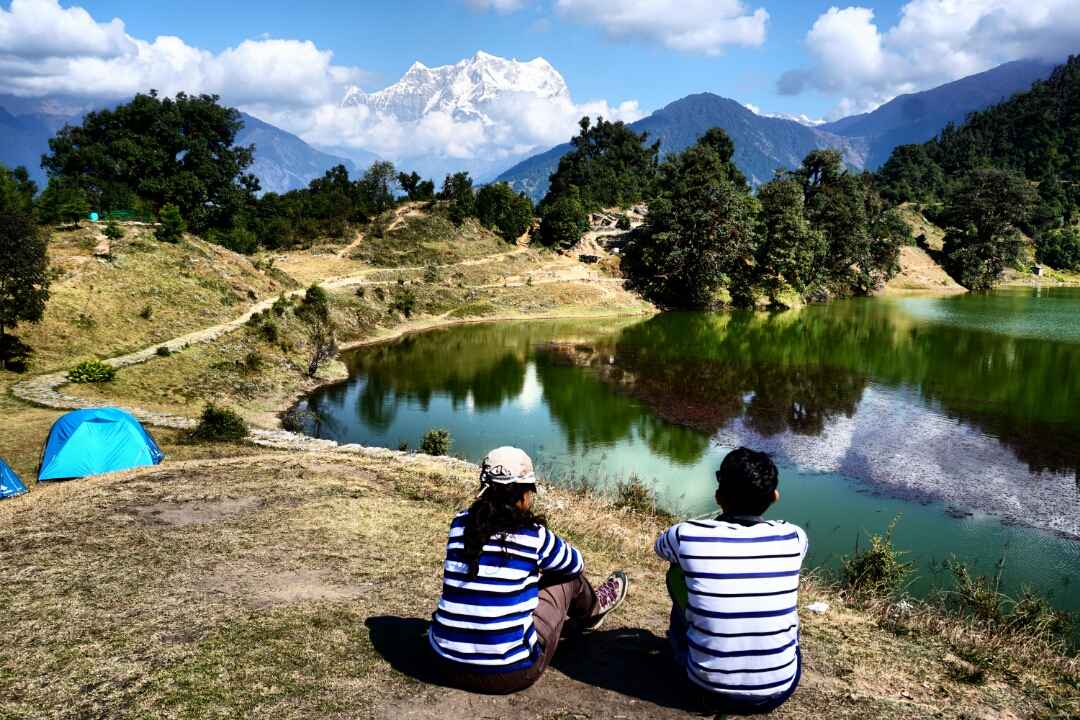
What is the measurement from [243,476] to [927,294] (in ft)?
319

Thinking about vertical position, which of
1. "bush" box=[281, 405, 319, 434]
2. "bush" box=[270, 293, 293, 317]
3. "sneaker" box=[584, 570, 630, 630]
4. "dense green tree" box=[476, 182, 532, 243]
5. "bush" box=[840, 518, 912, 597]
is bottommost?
"bush" box=[281, 405, 319, 434]

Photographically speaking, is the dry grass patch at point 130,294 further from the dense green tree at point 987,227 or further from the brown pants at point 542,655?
the dense green tree at point 987,227

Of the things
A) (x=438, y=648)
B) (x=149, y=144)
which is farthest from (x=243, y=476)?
(x=149, y=144)

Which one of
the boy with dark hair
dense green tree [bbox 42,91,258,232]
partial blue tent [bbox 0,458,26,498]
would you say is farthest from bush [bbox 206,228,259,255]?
the boy with dark hair

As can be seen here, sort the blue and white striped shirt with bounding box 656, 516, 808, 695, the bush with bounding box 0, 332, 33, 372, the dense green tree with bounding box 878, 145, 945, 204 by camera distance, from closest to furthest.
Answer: the blue and white striped shirt with bounding box 656, 516, 808, 695
the bush with bounding box 0, 332, 33, 372
the dense green tree with bounding box 878, 145, 945, 204

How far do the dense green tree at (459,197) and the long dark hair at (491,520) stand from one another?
7817 cm

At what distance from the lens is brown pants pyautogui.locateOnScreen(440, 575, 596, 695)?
16.6ft

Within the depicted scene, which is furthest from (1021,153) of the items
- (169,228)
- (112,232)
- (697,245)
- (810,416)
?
(112,232)

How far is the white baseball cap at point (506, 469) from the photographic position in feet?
16.1

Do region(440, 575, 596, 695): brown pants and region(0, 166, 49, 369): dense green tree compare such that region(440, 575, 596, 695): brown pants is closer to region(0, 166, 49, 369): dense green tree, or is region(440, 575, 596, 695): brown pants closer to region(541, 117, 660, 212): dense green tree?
region(0, 166, 49, 369): dense green tree

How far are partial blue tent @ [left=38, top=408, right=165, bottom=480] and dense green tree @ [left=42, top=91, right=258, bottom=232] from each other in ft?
166

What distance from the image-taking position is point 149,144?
63000 millimetres

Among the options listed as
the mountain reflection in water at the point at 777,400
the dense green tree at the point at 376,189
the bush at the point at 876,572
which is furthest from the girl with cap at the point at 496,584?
the dense green tree at the point at 376,189

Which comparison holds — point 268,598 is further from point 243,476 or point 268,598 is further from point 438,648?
point 243,476
